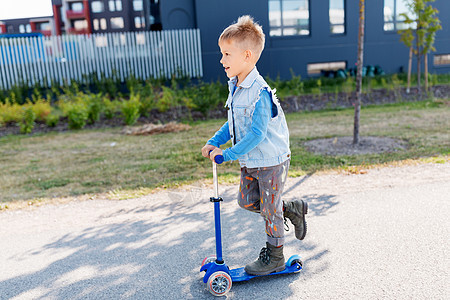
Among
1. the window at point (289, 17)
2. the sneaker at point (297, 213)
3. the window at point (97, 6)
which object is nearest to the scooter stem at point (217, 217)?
the sneaker at point (297, 213)

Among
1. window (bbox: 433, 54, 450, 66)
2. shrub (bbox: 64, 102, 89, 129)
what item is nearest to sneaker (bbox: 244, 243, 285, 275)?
shrub (bbox: 64, 102, 89, 129)

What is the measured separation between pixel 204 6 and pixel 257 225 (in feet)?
41.8

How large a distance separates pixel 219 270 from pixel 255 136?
3.00 ft

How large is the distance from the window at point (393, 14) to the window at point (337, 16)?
5.91 ft

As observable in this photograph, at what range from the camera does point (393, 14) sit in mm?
16703

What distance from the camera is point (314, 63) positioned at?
1641cm

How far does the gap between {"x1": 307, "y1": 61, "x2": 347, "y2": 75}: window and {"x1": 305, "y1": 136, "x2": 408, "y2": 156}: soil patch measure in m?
9.72

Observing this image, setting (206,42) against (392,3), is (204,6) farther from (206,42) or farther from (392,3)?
(392,3)

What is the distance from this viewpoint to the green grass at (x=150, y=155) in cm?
534

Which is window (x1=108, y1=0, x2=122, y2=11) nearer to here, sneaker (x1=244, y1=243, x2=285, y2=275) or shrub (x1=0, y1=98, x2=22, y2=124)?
shrub (x1=0, y1=98, x2=22, y2=124)

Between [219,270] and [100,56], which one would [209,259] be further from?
[100,56]

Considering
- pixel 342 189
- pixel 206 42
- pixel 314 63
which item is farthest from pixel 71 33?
pixel 342 189

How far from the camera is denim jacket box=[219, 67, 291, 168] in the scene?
8.86 feet

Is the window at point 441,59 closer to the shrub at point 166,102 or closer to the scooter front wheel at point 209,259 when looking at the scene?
the shrub at point 166,102
